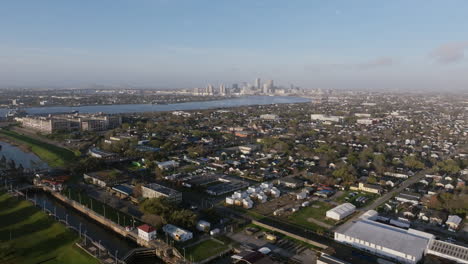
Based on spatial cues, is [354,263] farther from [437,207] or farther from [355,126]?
[355,126]

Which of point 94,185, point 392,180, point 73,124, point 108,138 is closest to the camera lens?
point 94,185

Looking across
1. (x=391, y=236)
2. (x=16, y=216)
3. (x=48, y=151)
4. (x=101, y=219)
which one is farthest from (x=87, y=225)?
(x=48, y=151)

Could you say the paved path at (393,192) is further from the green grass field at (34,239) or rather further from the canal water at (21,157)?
the canal water at (21,157)

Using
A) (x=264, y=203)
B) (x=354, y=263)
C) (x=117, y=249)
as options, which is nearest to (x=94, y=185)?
(x=117, y=249)

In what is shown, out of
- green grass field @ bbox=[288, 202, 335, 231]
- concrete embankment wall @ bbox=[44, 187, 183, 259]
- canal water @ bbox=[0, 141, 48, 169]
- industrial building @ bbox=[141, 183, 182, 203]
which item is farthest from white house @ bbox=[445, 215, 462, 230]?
canal water @ bbox=[0, 141, 48, 169]

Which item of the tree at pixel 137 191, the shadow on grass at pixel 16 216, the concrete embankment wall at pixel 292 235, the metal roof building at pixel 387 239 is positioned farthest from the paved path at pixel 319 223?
the shadow on grass at pixel 16 216

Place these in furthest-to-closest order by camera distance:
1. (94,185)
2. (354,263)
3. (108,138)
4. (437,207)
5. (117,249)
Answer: (108,138)
(94,185)
(437,207)
(117,249)
(354,263)

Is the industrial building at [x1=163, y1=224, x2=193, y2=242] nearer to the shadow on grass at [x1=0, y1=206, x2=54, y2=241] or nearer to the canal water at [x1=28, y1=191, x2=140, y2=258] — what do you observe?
the canal water at [x1=28, y1=191, x2=140, y2=258]

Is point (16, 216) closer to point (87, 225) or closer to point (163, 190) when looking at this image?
point (87, 225)
